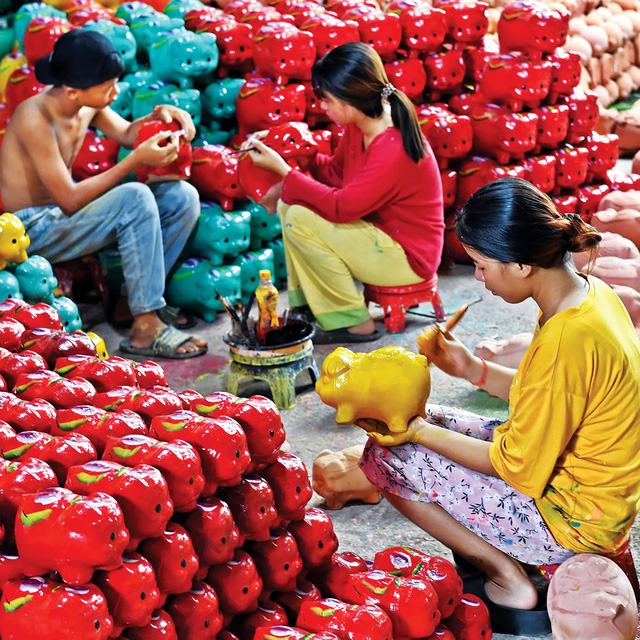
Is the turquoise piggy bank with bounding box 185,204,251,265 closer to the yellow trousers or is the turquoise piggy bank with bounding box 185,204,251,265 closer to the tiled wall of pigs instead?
the yellow trousers

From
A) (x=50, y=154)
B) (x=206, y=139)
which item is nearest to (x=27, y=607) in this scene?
(x=50, y=154)

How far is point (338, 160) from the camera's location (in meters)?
4.59

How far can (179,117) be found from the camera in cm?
444

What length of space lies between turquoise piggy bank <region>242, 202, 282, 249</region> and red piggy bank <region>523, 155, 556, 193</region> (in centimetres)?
156

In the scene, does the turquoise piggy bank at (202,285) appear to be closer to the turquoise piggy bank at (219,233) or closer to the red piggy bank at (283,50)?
the turquoise piggy bank at (219,233)

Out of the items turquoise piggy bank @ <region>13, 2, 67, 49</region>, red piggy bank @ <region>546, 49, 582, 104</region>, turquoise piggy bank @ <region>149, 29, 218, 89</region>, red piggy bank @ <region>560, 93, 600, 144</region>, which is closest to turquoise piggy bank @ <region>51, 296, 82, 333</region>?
turquoise piggy bank @ <region>149, 29, 218, 89</region>

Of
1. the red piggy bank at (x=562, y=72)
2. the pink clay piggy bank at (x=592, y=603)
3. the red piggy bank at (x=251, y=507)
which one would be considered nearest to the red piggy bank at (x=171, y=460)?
the red piggy bank at (x=251, y=507)

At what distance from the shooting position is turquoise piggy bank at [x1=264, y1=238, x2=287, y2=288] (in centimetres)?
516

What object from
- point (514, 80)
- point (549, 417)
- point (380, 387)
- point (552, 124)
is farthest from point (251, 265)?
point (549, 417)

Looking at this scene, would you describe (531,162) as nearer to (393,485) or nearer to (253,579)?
(393,485)

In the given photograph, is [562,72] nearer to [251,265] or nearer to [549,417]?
[251,265]

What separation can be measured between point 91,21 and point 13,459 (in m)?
3.36

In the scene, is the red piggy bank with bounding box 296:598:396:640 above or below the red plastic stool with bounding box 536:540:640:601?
above

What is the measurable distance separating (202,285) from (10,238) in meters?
1.19
